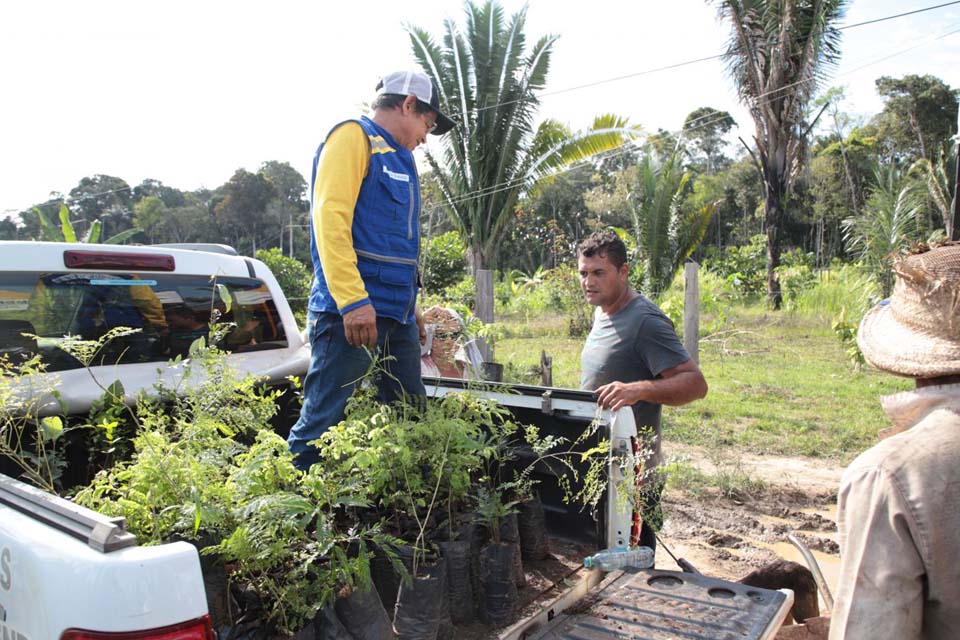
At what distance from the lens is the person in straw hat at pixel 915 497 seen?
1410 mm

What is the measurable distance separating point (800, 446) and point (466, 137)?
9.45 meters

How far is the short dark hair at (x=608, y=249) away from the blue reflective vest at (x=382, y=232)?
1237mm

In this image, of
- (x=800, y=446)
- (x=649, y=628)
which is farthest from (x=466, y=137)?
(x=649, y=628)

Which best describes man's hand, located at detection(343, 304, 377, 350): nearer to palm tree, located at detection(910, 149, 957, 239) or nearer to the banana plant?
the banana plant

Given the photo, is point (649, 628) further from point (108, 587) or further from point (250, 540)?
point (108, 587)

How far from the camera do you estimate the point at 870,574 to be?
1.46 metres

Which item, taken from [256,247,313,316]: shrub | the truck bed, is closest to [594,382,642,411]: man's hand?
the truck bed

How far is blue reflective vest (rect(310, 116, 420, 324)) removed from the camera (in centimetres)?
283

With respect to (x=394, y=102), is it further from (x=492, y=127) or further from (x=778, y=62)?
(x=778, y=62)

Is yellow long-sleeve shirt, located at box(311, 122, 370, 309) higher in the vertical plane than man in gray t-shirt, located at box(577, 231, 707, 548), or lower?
higher

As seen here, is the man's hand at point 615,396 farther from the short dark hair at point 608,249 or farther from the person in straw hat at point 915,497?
the person in straw hat at point 915,497

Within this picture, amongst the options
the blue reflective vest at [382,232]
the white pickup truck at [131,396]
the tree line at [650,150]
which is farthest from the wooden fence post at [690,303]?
the blue reflective vest at [382,232]

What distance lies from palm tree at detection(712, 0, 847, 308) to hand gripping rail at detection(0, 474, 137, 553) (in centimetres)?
1790

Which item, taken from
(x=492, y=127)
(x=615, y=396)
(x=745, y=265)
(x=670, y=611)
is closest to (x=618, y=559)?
(x=670, y=611)
